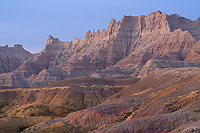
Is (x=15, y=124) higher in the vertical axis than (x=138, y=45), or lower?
lower

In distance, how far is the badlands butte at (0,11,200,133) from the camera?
87.2 feet

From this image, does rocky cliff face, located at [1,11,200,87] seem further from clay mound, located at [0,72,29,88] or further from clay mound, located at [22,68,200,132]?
clay mound, located at [22,68,200,132]

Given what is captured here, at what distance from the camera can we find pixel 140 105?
35656mm

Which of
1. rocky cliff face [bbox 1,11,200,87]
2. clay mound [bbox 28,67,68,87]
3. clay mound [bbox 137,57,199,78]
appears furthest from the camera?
rocky cliff face [bbox 1,11,200,87]

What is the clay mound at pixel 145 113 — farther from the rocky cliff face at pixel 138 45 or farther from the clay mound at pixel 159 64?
the rocky cliff face at pixel 138 45

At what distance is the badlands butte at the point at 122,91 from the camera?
26594 mm

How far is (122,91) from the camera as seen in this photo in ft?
175

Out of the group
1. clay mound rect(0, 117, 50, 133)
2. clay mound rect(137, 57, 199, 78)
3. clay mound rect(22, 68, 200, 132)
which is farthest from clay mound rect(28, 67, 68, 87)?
clay mound rect(22, 68, 200, 132)

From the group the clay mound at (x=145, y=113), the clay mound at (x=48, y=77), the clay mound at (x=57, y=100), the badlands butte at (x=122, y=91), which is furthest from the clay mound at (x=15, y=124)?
the clay mound at (x=48, y=77)

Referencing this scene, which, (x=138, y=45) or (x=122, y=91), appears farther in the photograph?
(x=138, y=45)

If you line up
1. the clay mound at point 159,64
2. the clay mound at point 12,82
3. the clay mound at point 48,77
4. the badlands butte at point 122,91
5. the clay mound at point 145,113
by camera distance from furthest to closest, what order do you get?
1. the clay mound at point 48,77
2. the clay mound at point 12,82
3. the clay mound at point 159,64
4. the badlands butte at point 122,91
5. the clay mound at point 145,113

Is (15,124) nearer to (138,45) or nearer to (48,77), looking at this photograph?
(48,77)

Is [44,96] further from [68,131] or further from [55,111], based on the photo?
[68,131]

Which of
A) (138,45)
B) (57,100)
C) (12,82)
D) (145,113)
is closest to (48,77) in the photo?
(12,82)
